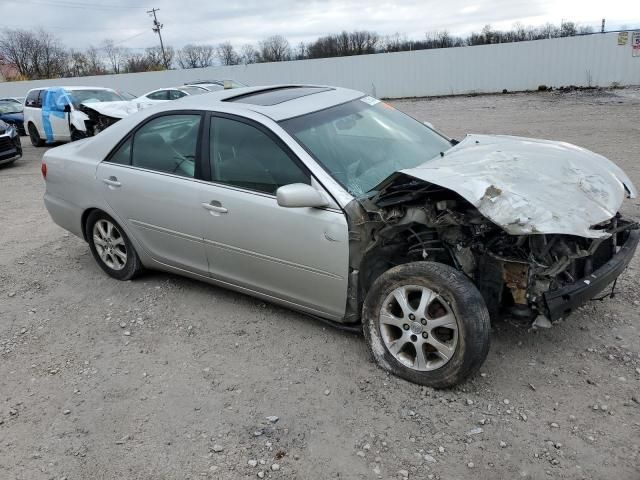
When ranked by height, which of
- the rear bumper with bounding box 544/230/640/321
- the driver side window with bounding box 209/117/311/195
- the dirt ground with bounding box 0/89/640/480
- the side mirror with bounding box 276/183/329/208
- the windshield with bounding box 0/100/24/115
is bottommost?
the dirt ground with bounding box 0/89/640/480

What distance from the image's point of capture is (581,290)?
2875mm

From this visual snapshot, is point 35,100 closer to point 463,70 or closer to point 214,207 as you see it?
point 214,207

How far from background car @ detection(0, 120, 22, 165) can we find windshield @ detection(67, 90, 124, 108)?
1.97 meters

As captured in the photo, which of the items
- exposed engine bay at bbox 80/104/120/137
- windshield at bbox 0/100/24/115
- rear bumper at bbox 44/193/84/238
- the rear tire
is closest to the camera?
rear bumper at bbox 44/193/84/238

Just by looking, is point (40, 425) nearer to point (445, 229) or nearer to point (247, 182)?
point (247, 182)

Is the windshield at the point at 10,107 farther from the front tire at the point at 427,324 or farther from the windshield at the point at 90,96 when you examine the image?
the front tire at the point at 427,324

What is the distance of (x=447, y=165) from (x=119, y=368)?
8.18ft

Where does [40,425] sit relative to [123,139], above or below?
below

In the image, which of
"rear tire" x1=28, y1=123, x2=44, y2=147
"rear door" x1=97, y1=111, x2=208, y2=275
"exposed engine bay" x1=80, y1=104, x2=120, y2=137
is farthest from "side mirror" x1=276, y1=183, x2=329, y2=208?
"rear tire" x1=28, y1=123, x2=44, y2=147

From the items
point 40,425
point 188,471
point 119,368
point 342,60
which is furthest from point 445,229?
point 342,60

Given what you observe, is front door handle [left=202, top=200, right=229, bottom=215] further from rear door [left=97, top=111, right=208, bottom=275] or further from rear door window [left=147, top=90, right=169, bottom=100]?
rear door window [left=147, top=90, right=169, bottom=100]

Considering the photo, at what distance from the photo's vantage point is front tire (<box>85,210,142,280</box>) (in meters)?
4.59

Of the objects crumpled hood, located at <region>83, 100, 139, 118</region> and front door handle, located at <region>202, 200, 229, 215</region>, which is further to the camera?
crumpled hood, located at <region>83, 100, 139, 118</region>

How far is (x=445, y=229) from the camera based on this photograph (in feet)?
10.1
